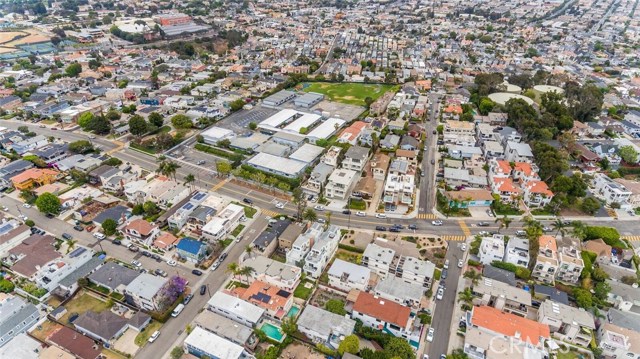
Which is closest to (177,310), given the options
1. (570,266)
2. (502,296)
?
(502,296)

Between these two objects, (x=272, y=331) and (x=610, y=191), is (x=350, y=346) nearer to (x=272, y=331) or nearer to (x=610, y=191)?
(x=272, y=331)

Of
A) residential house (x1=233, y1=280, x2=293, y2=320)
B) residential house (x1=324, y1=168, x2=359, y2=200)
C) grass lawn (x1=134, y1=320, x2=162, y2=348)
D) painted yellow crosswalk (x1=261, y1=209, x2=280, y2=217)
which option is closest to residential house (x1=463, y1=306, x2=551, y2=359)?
residential house (x1=233, y1=280, x2=293, y2=320)

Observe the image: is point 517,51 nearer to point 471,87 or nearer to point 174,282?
point 471,87

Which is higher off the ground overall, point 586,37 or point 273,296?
point 586,37

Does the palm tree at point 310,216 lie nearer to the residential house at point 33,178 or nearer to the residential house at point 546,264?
the residential house at point 546,264

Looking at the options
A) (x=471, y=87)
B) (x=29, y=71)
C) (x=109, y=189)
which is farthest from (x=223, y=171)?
(x=29, y=71)

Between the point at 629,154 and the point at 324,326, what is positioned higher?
the point at 629,154
